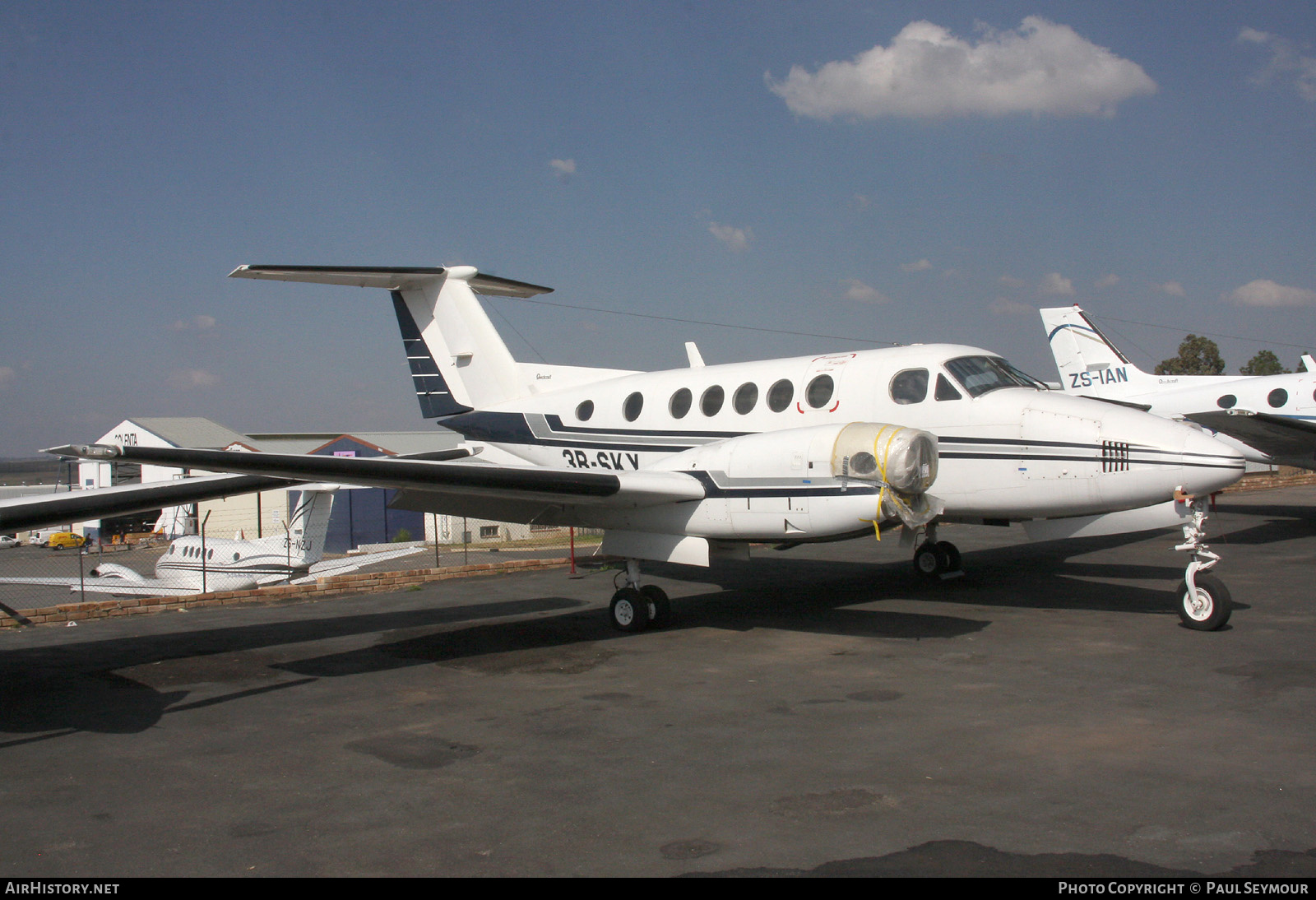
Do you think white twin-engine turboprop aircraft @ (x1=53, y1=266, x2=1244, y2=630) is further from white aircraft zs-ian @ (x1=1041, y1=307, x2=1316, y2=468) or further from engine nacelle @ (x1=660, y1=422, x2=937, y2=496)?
white aircraft zs-ian @ (x1=1041, y1=307, x2=1316, y2=468)

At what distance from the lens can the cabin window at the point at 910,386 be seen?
32.9ft

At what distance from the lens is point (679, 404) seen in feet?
39.6

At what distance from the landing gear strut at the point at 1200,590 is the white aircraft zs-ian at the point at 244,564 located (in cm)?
1553

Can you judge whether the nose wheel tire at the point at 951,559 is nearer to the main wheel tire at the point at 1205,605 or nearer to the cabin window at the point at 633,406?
the main wheel tire at the point at 1205,605

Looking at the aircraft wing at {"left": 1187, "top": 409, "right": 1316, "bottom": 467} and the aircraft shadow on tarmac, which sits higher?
the aircraft wing at {"left": 1187, "top": 409, "right": 1316, "bottom": 467}

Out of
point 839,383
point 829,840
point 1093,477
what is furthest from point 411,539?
point 829,840

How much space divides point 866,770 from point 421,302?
11512mm

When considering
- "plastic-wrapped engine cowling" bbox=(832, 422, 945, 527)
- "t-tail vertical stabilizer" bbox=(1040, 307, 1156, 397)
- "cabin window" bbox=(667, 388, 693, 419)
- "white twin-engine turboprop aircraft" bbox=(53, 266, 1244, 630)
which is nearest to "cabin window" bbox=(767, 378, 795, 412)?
"white twin-engine turboprop aircraft" bbox=(53, 266, 1244, 630)

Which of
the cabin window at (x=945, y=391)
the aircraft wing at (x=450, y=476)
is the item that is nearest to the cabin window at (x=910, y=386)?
the cabin window at (x=945, y=391)

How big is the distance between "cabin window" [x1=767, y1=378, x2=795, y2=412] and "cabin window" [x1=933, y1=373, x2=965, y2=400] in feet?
5.91

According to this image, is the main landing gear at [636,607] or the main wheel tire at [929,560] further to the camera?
the main wheel tire at [929,560]

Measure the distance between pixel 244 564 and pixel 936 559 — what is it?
612 inches

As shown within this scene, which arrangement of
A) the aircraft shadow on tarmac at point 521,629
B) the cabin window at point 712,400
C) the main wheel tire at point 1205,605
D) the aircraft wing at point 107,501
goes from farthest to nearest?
1. the cabin window at point 712,400
2. the main wheel tire at point 1205,605
3. the aircraft shadow on tarmac at point 521,629
4. the aircraft wing at point 107,501

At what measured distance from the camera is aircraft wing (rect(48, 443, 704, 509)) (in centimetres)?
717
